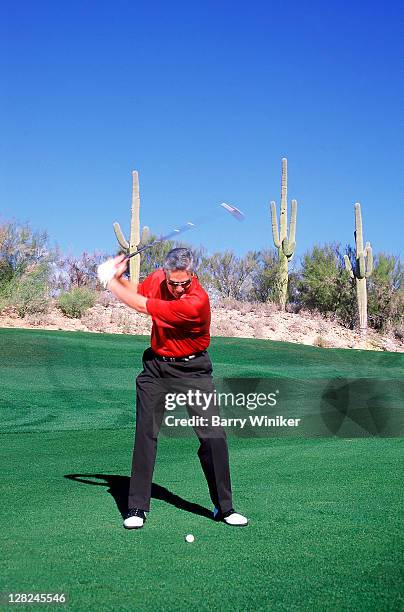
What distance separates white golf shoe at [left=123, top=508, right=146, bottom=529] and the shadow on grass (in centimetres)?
49

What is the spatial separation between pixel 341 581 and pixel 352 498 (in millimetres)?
2300

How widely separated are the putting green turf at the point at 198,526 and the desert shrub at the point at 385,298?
81.7 ft

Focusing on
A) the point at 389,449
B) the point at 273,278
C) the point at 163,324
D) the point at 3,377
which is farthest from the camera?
the point at 273,278

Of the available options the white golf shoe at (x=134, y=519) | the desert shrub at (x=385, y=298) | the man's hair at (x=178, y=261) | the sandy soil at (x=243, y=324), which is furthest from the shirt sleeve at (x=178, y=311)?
the desert shrub at (x=385, y=298)

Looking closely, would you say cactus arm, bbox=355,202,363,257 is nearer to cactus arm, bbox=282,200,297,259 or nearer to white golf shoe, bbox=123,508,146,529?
cactus arm, bbox=282,200,297,259

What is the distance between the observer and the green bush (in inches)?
1027

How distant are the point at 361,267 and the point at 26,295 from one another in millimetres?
12511

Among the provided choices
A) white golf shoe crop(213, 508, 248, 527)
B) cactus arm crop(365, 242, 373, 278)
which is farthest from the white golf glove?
cactus arm crop(365, 242, 373, 278)

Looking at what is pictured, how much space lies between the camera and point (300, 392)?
53.3ft

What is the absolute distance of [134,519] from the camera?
18.3ft

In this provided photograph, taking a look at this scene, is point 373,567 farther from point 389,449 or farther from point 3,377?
point 3,377

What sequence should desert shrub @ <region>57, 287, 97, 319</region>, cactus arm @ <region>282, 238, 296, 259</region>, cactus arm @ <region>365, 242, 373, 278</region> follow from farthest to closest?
1. cactus arm @ <region>282, 238, 296, 259</region>
2. cactus arm @ <region>365, 242, 373, 278</region>
3. desert shrub @ <region>57, 287, 97, 319</region>

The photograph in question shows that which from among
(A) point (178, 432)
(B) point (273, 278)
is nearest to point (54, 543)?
(A) point (178, 432)

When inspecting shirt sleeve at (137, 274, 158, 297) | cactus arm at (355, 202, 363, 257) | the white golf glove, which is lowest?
shirt sleeve at (137, 274, 158, 297)
